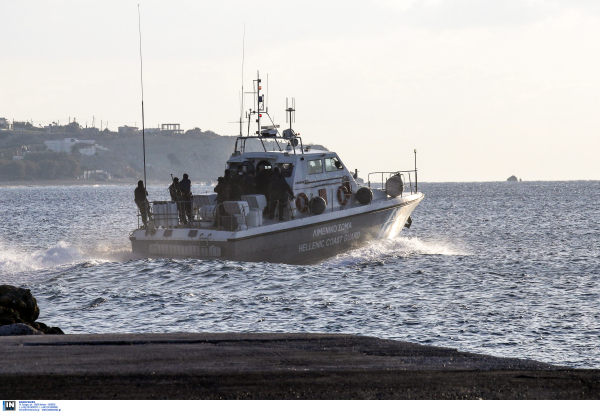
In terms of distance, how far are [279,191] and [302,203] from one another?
99 cm

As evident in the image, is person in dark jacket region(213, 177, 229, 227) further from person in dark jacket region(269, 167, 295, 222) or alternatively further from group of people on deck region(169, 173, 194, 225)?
person in dark jacket region(269, 167, 295, 222)

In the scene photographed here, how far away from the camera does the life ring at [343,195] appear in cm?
1972

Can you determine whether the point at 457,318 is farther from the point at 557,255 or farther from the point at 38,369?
the point at 557,255

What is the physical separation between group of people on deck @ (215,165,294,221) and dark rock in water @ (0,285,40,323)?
7.55 meters

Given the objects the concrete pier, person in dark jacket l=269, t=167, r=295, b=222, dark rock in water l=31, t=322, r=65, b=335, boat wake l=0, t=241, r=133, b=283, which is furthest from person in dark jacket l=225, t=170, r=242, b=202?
the concrete pier

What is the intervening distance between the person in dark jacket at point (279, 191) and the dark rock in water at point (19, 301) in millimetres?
7946

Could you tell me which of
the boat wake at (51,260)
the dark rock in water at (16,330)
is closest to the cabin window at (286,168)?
the boat wake at (51,260)

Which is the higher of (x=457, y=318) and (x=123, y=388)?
(x=123, y=388)

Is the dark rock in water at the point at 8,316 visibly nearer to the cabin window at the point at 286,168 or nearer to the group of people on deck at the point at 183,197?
the group of people on deck at the point at 183,197

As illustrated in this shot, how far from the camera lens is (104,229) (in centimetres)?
4031

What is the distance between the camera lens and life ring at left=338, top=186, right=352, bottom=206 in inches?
776

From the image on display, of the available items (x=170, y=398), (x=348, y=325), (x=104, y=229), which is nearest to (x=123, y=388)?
(x=170, y=398)

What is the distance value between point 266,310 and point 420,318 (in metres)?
2.74
